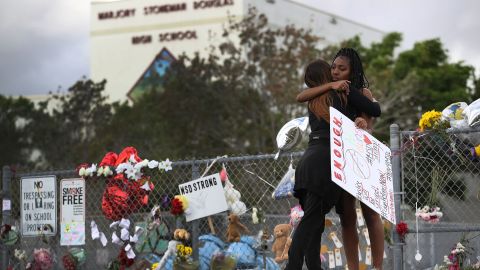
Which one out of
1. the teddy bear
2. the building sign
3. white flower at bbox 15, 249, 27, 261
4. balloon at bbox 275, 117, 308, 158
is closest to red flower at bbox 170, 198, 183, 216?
the teddy bear

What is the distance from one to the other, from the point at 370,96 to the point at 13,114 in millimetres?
34073

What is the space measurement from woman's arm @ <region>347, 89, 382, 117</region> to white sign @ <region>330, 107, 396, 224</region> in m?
0.14

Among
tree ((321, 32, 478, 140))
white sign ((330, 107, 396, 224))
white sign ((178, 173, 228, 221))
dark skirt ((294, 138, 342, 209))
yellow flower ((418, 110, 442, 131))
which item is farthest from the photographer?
tree ((321, 32, 478, 140))

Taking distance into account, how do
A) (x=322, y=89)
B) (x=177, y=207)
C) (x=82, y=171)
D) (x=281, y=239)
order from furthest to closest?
1. (x=82, y=171)
2. (x=177, y=207)
3. (x=281, y=239)
4. (x=322, y=89)

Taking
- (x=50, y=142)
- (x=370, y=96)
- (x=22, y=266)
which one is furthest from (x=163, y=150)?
(x=370, y=96)

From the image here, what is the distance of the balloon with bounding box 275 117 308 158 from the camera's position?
752 centimetres

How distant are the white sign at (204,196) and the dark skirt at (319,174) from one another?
7.89 ft

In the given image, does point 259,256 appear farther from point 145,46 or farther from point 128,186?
point 145,46

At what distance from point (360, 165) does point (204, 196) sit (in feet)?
9.14

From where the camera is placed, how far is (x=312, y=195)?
5.61m

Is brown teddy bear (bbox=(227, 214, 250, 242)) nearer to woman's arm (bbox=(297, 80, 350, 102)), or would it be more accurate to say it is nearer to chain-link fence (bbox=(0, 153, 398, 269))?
chain-link fence (bbox=(0, 153, 398, 269))

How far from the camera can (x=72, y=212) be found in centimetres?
890

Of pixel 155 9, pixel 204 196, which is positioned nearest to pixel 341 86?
pixel 204 196

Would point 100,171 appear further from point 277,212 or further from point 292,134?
point 292,134
